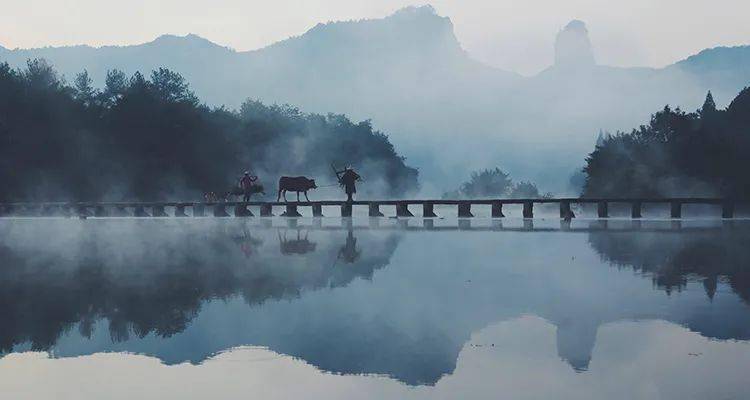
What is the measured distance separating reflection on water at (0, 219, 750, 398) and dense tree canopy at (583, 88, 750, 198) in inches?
2406

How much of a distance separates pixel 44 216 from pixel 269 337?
6804cm

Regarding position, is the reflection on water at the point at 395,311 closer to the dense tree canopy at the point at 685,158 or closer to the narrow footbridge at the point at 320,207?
the narrow footbridge at the point at 320,207

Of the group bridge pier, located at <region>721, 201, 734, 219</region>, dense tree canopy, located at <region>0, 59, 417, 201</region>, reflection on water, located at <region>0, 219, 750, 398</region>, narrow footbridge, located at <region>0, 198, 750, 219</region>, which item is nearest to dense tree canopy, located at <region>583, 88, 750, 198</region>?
narrow footbridge, located at <region>0, 198, 750, 219</region>

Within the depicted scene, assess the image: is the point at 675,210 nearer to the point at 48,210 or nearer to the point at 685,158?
the point at 685,158

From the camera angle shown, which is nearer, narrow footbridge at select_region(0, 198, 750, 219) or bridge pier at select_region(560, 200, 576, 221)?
bridge pier at select_region(560, 200, 576, 221)

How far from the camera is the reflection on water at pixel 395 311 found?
36.4ft

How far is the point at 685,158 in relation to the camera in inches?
3622

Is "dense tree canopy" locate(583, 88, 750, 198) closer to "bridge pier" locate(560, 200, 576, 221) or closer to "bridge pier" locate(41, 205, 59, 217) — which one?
"bridge pier" locate(560, 200, 576, 221)

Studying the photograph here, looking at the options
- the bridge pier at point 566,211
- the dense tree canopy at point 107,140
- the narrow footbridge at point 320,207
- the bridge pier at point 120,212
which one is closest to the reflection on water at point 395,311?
the bridge pier at point 566,211

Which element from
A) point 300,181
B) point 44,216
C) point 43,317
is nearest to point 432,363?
point 43,317

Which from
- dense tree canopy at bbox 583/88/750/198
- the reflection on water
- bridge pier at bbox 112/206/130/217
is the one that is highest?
dense tree canopy at bbox 583/88/750/198

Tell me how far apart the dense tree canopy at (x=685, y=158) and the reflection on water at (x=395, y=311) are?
2406 inches

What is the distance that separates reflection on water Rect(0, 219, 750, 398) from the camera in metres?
11.1

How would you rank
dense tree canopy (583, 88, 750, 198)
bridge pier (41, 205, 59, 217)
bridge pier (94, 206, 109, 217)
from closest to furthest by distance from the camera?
1. bridge pier (94, 206, 109, 217)
2. bridge pier (41, 205, 59, 217)
3. dense tree canopy (583, 88, 750, 198)
